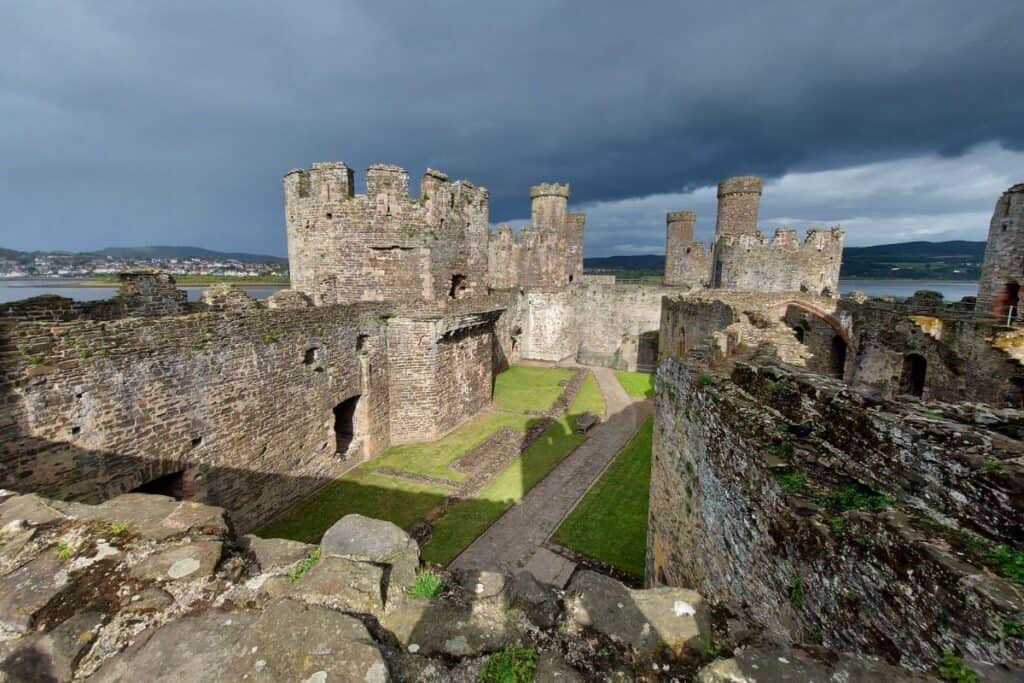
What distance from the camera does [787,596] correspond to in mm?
3684

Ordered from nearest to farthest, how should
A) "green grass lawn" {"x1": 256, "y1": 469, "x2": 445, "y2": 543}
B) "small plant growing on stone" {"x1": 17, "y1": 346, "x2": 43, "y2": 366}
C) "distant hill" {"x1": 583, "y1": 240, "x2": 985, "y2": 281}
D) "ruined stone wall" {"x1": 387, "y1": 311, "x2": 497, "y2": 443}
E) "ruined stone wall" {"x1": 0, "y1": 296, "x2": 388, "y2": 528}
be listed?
"small plant growing on stone" {"x1": 17, "y1": 346, "x2": 43, "y2": 366} < "ruined stone wall" {"x1": 0, "y1": 296, "x2": 388, "y2": 528} < "green grass lawn" {"x1": 256, "y1": 469, "x2": 445, "y2": 543} < "ruined stone wall" {"x1": 387, "y1": 311, "x2": 497, "y2": 443} < "distant hill" {"x1": 583, "y1": 240, "x2": 985, "y2": 281}

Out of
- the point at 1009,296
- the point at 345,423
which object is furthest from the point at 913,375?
the point at 345,423

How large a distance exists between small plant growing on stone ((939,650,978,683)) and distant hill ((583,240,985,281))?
11812 centimetres

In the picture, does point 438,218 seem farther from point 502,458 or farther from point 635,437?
point 635,437

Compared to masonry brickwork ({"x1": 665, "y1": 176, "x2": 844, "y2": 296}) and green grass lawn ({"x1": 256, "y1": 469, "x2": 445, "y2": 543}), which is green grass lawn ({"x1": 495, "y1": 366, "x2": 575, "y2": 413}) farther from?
masonry brickwork ({"x1": 665, "y1": 176, "x2": 844, "y2": 296})

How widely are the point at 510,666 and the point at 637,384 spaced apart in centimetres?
2203

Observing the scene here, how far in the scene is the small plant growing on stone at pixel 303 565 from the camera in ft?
9.06

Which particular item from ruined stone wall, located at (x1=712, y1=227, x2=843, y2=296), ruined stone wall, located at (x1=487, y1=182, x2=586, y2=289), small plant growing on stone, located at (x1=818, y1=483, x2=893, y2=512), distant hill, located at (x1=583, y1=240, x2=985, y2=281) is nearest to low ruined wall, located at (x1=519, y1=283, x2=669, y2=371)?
ruined stone wall, located at (x1=487, y1=182, x2=586, y2=289)

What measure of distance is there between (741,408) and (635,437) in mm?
11123

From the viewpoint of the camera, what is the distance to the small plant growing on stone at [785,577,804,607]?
3473mm

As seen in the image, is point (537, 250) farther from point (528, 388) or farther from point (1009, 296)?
point (1009, 296)

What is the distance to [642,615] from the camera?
8.02ft

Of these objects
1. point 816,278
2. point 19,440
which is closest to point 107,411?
point 19,440

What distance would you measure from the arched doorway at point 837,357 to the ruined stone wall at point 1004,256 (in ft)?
13.3
